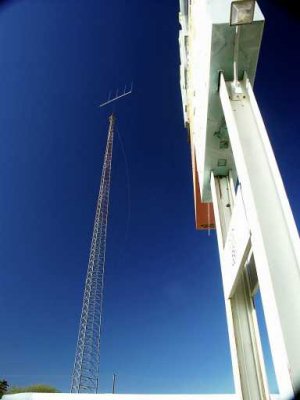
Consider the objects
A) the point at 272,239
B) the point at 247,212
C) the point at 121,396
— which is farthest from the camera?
the point at 121,396

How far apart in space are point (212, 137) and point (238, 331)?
2624mm

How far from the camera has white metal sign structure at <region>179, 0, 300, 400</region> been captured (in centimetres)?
195

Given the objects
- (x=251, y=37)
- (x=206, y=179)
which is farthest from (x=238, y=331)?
(x=251, y=37)

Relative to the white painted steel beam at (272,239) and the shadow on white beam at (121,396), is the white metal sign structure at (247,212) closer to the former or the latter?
the white painted steel beam at (272,239)

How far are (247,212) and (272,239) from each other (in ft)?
1.25

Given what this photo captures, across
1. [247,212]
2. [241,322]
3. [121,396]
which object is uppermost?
[247,212]

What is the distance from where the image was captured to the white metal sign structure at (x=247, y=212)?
1.95 meters

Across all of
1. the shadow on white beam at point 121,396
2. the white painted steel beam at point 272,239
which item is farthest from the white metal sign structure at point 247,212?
the shadow on white beam at point 121,396

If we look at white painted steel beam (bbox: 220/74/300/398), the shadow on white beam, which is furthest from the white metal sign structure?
the shadow on white beam

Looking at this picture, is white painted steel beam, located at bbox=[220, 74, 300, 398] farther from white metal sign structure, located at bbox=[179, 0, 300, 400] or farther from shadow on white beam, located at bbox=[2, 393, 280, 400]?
shadow on white beam, located at bbox=[2, 393, 280, 400]

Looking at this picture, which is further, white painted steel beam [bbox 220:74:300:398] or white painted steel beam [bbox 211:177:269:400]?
white painted steel beam [bbox 211:177:269:400]

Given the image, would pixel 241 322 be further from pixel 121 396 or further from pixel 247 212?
pixel 121 396

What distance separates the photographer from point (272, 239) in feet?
7.10

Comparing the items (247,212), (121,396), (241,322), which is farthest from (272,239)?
(121,396)
